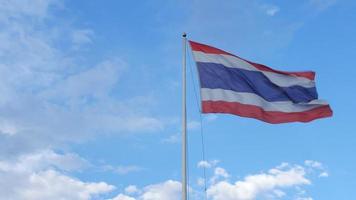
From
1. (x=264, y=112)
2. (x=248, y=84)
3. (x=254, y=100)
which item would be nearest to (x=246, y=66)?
(x=248, y=84)

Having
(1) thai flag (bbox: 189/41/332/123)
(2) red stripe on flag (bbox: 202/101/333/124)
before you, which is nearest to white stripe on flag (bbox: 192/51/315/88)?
(1) thai flag (bbox: 189/41/332/123)

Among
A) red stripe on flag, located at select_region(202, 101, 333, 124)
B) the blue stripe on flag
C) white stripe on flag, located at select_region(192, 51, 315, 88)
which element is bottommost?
red stripe on flag, located at select_region(202, 101, 333, 124)

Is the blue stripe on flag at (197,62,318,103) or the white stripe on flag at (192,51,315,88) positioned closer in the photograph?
the blue stripe on flag at (197,62,318,103)

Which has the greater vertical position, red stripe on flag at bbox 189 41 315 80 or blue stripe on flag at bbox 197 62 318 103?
red stripe on flag at bbox 189 41 315 80

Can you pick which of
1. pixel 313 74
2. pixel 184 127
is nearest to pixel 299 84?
pixel 313 74

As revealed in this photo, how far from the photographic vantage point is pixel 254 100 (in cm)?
2764

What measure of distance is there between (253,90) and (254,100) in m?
0.57

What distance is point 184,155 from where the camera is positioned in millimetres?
23781

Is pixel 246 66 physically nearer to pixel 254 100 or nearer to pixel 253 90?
pixel 253 90

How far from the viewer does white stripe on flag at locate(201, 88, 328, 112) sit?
87.0 feet

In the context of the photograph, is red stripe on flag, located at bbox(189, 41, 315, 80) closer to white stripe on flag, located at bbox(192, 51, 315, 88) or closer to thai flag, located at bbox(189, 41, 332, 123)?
thai flag, located at bbox(189, 41, 332, 123)

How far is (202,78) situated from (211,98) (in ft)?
3.10

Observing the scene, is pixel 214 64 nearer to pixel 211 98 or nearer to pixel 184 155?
pixel 211 98

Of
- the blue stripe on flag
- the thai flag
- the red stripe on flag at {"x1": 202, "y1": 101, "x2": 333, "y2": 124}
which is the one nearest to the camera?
the red stripe on flag at {"x1": 202, "y1": 101, "x2": 333, "y2": 124}
